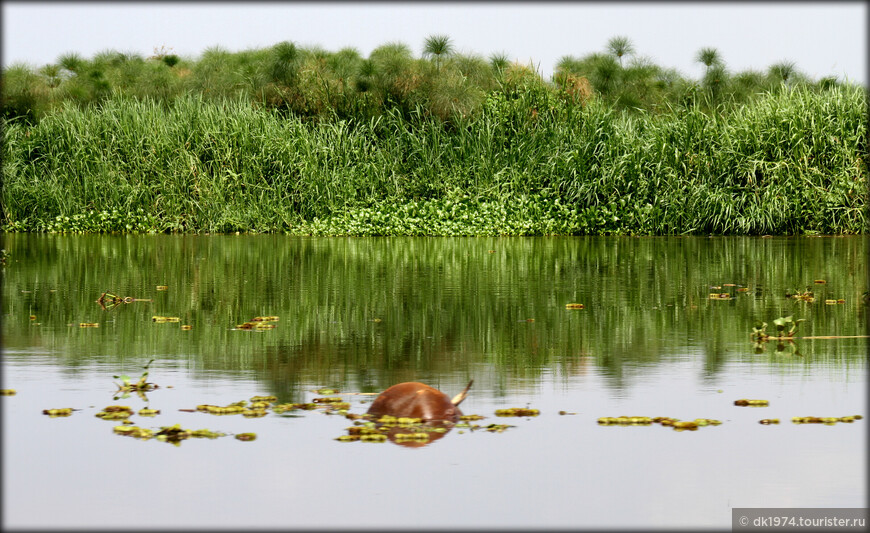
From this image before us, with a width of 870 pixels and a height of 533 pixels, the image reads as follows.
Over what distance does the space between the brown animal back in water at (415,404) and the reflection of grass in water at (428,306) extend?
2.65 ft

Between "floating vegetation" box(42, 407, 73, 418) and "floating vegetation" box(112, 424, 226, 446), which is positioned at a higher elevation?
"floating vegetation" box(42, 407, 73, 418)

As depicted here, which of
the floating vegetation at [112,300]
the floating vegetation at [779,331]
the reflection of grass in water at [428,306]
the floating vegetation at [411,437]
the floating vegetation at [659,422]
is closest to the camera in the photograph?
the floating vegetation at [411,437]

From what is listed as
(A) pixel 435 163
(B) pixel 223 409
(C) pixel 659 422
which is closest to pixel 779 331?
(C) pixel 659 422

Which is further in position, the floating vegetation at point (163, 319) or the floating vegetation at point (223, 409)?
the floating vegetation at point (163, 319)

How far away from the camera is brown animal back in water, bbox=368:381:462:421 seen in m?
5.64

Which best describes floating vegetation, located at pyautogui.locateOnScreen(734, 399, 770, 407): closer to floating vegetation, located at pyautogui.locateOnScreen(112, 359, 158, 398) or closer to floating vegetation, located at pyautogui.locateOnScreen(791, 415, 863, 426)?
floating vegetation, located at pyautogui.locateOnScreen(791, 415, 863, 426)

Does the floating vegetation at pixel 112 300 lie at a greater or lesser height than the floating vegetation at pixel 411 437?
greater

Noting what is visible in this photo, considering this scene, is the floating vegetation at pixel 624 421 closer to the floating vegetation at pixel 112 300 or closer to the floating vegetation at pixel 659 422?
the floating vegetation at pixel 659 422

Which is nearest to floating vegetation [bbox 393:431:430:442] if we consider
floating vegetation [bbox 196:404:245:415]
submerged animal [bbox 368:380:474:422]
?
submerged animal [bbox 368:380:474:422]

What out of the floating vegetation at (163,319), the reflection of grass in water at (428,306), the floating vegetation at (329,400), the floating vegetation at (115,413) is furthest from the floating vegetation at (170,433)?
the floating vegetation at (163,319)

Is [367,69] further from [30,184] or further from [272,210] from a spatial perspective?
[30,184]

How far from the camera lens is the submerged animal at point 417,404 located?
564 cm

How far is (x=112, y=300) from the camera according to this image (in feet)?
36.5

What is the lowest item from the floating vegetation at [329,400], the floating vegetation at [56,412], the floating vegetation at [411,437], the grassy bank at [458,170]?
the floating vegetation at [411,437]
